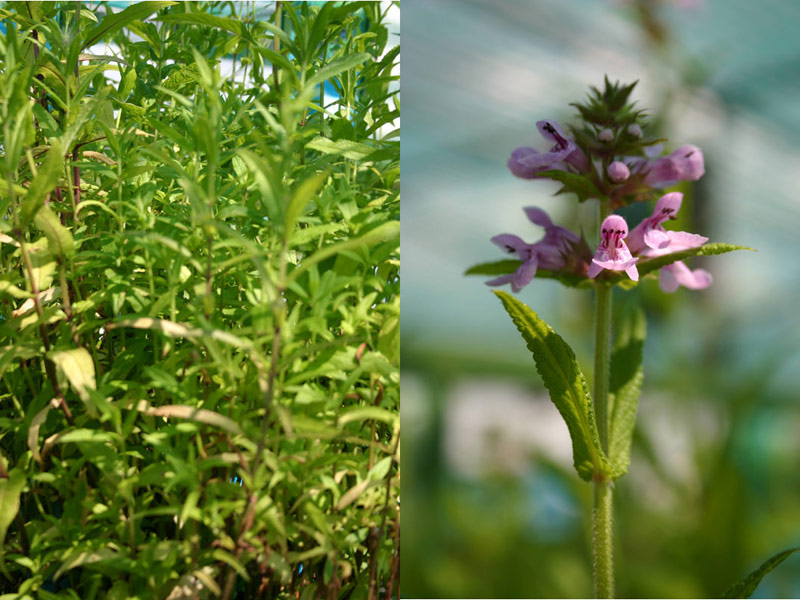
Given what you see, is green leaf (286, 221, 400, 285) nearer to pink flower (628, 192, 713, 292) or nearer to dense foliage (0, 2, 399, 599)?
dense foliage (0, 2, 399, 599)

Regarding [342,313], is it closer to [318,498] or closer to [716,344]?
[318,498]

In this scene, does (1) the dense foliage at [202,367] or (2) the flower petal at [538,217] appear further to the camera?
(2) the flower petal at [538,217]

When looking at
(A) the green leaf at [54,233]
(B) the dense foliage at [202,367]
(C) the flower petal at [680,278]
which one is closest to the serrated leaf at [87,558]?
(B) the dense foliage at [202,367]

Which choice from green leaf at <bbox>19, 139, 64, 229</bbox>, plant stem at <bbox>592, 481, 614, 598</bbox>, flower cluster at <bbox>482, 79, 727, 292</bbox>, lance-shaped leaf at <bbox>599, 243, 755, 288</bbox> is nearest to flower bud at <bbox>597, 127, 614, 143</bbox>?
flower cluster at <bbox>482, 79, 727, 292</bbox>

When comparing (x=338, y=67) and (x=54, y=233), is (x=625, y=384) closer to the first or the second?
(x=338, y=67)

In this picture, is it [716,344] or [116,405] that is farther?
[716,344]

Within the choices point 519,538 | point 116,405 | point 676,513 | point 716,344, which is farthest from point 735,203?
point 116,405

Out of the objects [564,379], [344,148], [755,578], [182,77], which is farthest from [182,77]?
[755,578]

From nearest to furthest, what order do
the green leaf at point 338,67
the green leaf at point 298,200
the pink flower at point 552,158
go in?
the green leaf at point 298,200 < the green leaf at point 338,67 < the pink flower at point 552,158

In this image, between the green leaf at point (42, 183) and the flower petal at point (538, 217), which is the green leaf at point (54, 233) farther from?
the flower petal at point (538, 217)
